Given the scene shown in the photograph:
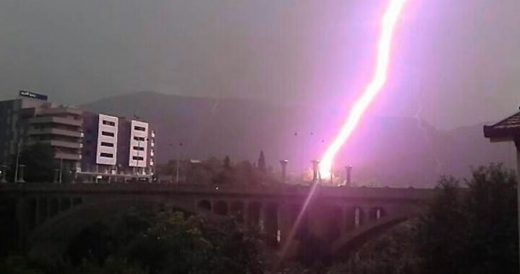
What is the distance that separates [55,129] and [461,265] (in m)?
96.0

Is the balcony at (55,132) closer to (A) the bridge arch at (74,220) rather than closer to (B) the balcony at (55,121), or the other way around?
(B) the balcony at (55,121)

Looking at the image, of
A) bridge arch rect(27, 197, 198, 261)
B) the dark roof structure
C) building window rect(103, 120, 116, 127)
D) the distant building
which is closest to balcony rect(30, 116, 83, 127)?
the distant building

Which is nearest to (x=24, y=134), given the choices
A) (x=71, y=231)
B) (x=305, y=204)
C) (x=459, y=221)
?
(x=71, y=231)

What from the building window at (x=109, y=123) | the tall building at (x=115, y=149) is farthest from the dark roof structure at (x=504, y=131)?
the building window at (x=109, y=123)

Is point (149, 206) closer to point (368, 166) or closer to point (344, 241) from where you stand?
point (344, 241)

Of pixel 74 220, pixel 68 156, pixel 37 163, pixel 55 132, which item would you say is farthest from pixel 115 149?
pixel 74 220

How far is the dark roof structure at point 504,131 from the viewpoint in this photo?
25.8 ft

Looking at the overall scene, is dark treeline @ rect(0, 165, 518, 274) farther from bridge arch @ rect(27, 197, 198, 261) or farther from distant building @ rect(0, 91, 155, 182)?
distant building @ rect(0, 91, 155, 182)

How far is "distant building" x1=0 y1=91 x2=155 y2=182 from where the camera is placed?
104 m

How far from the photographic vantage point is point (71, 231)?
54.4 m

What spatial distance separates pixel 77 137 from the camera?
4257 inches

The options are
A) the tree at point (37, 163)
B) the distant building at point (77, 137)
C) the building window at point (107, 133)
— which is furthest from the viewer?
the building window at point (107, 133)

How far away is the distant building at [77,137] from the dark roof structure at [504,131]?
92579 mm

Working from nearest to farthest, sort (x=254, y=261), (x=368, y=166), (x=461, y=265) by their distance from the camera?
(x=254, y=261)
(x=461, y=265)
(x=368, y=166)
